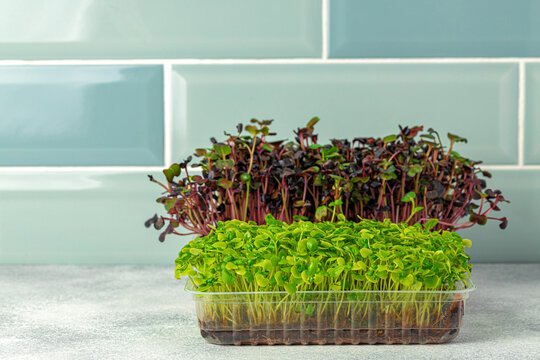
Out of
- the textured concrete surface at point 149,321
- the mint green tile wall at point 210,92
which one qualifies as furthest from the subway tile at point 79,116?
the textured concrete surface at point 149,321

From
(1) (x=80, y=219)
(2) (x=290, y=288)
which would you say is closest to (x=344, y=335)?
(2) (x=290, y=288)

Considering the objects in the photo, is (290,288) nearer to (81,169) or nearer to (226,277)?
(226,277)

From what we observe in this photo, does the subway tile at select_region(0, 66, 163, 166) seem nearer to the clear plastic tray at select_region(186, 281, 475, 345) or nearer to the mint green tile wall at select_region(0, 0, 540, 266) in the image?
the mint green tile wall at select_region(0, 0, 540, 266)

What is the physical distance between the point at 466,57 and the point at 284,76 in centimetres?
46

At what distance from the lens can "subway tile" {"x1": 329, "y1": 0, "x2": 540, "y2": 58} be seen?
53.3 inches

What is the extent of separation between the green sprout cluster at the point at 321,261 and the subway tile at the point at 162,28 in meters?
0.72

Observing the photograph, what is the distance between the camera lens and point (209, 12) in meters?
1.36

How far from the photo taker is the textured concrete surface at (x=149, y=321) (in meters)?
0.75

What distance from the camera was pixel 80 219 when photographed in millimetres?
1385

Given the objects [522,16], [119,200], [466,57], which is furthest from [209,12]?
[522,16]

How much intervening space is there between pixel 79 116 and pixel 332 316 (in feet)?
3.02

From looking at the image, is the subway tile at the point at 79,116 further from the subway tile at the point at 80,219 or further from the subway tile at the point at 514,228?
the subway tile at the point at 514,228

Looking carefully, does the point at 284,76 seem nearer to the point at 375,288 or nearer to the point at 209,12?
the point at 209,12

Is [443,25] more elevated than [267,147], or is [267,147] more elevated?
[443,25]
